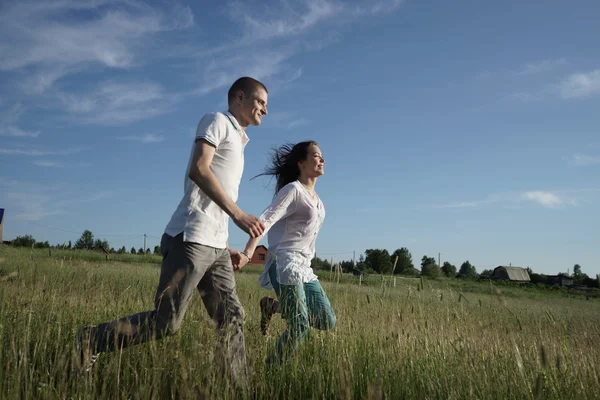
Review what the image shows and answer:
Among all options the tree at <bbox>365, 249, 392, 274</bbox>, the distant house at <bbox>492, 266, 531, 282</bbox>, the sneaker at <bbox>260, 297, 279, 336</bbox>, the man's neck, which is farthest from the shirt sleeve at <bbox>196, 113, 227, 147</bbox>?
the distant house at <bbox>492, 266, 531, 282</bbox>

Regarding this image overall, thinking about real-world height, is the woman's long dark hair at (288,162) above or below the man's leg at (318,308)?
above

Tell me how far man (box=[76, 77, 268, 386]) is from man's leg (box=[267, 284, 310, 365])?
42 centimetres

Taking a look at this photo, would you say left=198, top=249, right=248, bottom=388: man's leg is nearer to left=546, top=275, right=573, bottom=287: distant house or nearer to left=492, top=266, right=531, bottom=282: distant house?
left=546, top=275, right=573, bottom=287: distant house

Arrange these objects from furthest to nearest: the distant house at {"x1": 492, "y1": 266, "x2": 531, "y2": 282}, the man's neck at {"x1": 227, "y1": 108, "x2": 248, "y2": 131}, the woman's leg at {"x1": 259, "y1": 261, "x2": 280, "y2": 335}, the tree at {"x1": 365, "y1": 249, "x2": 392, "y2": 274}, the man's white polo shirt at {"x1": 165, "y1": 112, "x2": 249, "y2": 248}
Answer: the distant house at {"x1": 492, "y1": 266, "x2": 531, "y2": 282} < the tree at {"x1": 365, "y1": 249, "x2": 392, "y2": 274} < the woman's leg at {"x1": 259, "y1": 261, "x2": 280, "y2": 335} < the man's neck at {"x1": 227, "y1": 108, "x2": 248, "y2": 131} < the man's white polo shirt at {"x1": 165, "y1": 112, "x2": 249, "y2": 248}

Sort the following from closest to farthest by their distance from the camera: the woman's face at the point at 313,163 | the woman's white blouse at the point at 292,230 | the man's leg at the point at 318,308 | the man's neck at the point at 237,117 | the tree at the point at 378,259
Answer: the man's neck at the point at 237,117
the man's leg at the point at 318,308
the woman's white blouse at the point at 292,230
the woman's face at the point at 313,163
the tree at the point at 378,259

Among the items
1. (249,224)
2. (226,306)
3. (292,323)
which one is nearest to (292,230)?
(292,323)

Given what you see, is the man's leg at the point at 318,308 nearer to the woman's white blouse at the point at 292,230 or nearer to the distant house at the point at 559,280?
the woman's white blouse at the point at 292,230

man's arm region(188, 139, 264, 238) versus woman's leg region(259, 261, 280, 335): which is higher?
man's arm region(188, 139, 264, 238)

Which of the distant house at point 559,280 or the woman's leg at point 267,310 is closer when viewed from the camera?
the woman's leg at point 267,310

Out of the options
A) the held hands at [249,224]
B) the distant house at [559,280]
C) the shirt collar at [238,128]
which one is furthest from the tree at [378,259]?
the held hands at [249,224]

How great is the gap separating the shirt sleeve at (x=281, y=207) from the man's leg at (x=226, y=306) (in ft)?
1.78

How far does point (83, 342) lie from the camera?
9.92ft

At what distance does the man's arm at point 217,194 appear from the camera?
305 centimetres

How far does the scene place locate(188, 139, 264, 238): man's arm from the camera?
305 cm
